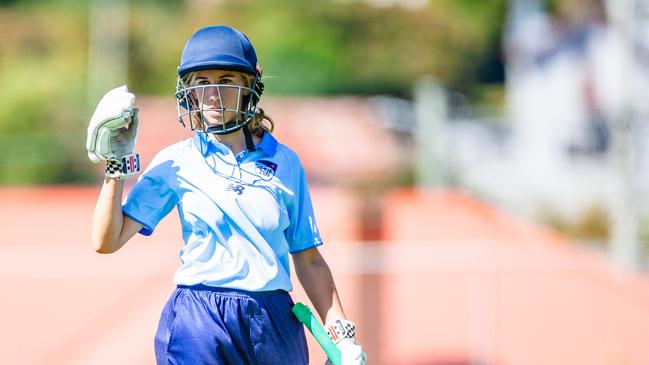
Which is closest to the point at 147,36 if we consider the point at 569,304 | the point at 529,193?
the point at 529,193

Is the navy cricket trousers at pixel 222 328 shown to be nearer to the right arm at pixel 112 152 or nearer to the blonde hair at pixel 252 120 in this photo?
the right arm at pixel 112 152

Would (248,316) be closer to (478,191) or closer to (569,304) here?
(569,304)

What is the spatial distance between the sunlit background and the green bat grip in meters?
0.78

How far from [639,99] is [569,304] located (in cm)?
293

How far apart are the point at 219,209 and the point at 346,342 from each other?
56 cm

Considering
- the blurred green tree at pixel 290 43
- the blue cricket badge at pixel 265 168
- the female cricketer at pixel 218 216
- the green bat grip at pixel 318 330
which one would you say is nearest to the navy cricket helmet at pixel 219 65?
the female cricketer at pixel 218 216

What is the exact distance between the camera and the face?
3100mm

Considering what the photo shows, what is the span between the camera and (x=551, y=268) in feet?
39.5

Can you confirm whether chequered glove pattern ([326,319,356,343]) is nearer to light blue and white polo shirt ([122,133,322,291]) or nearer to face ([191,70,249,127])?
light blue and white polo shirt ([122,133,322,291])

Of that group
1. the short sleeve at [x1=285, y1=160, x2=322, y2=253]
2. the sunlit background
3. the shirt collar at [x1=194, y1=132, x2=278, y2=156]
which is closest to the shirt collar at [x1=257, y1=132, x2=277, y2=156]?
the shirt collar at [x1=194, y1=132, x2=278, y2=156]

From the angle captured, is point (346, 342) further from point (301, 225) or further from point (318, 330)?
point (301, 225)

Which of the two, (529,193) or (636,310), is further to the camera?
(529,193)

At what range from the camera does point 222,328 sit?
10.0ft

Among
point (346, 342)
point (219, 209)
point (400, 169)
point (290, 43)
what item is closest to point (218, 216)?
point (219, 209)
